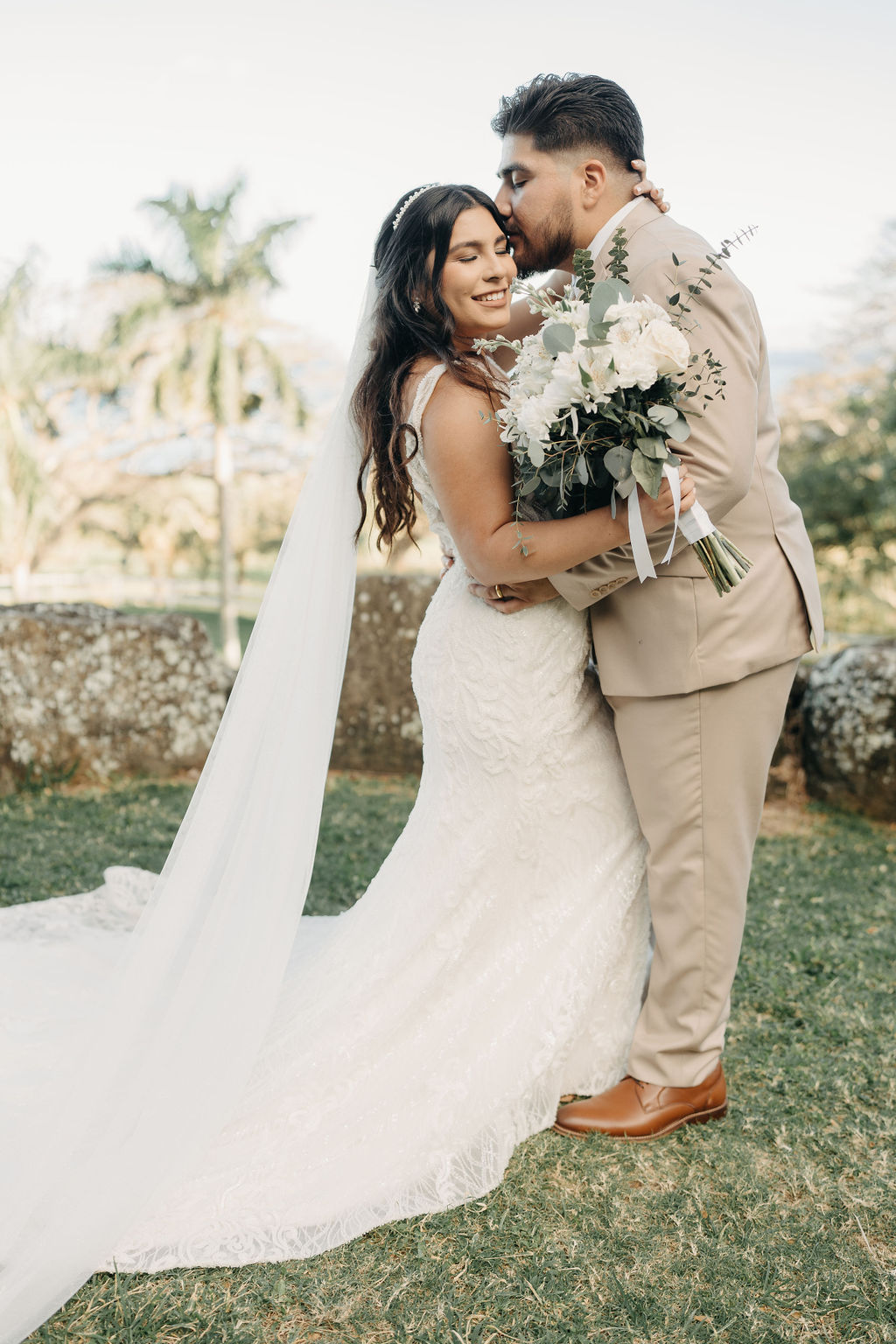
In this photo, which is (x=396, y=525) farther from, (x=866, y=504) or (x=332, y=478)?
(x=866, y=504)

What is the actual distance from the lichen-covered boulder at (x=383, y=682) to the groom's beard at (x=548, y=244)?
4343mm

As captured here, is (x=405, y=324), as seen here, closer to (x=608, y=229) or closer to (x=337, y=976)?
(x=608, y=229)

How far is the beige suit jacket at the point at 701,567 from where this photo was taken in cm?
280

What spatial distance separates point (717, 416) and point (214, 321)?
89.5ft

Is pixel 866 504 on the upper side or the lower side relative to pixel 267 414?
lower

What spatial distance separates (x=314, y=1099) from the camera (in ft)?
9.62

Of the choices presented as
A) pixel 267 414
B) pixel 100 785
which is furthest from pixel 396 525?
pixel 267 414

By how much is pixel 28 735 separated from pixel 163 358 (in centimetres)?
2345

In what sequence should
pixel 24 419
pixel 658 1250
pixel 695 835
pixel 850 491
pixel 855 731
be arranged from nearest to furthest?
pixel 658 1250 → pixel 695 835 → pixel 855 731 → pixel 850 491 → pixel 24 419

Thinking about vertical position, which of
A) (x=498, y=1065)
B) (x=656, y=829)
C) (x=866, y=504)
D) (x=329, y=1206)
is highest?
(x=866, y=504)

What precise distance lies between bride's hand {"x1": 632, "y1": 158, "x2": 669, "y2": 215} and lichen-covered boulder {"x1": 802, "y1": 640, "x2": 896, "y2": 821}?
3946mm

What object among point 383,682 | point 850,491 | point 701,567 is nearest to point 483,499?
point 701,567

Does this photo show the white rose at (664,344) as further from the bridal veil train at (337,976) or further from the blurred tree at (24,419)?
the blurred tree at (24,419)

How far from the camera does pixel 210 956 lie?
2914 mm
